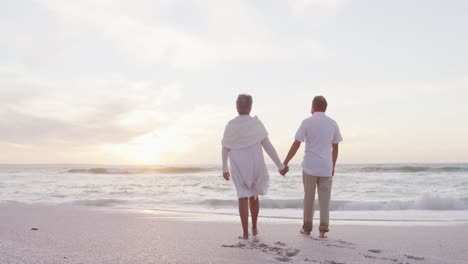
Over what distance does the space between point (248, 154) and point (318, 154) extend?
0.90 m

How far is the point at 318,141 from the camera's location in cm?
583

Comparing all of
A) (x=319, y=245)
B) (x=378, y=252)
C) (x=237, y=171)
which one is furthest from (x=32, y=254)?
(x=378, y=252)

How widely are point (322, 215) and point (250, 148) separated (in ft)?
4.10

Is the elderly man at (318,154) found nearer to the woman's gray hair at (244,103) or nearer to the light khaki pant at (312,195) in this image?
the light khaki pant at (312,195)

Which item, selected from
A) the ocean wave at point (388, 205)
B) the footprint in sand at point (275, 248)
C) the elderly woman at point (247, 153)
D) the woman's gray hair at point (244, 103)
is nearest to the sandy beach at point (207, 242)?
the footprint in sand at point (275, 248)

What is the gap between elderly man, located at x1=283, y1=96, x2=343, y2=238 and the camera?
19.1 ft

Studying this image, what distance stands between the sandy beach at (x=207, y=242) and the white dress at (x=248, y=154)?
644 mm

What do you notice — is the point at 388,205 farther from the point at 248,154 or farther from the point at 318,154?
the point at 248,154

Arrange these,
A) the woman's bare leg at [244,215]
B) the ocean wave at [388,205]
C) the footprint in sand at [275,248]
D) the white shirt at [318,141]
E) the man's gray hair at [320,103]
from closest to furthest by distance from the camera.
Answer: the footprint in sand at [275,248]
the woman's bare leg at [244,215]
the white shirt at [318,141]
the man's gray hair at [320,103]
the ocean wave at [388,205]

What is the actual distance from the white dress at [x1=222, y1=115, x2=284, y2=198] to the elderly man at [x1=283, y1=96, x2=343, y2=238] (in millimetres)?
347

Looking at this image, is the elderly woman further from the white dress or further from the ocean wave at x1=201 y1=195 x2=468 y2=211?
the ocean wave at x1=201 y1=195 x2=468 y2=211

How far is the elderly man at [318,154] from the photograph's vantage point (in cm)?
582

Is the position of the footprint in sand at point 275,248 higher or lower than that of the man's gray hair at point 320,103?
lower

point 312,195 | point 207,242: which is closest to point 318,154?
point 312,195
